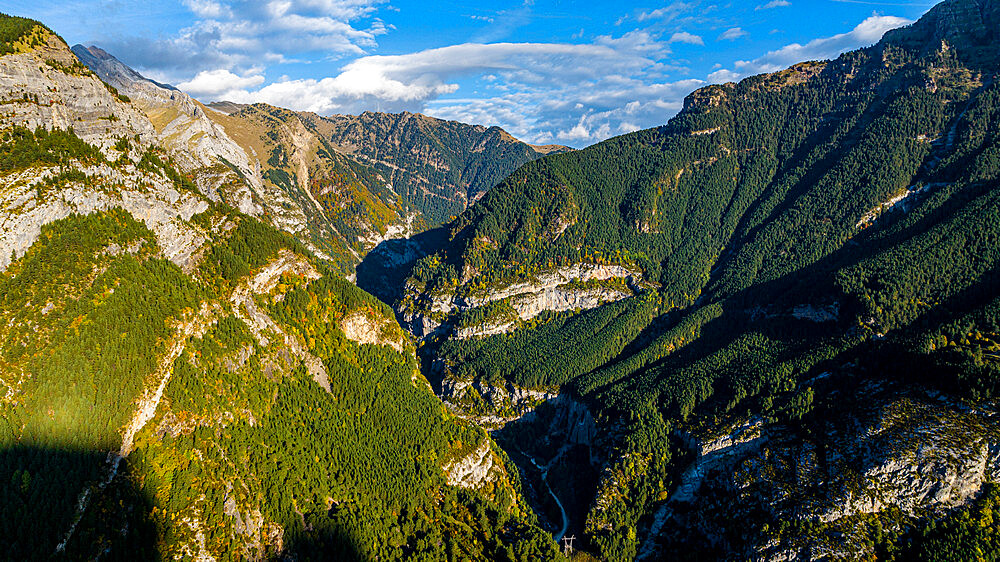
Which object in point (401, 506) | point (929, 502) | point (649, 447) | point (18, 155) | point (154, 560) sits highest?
point (18, 155)

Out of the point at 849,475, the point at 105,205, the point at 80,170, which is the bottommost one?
the point at 849,475

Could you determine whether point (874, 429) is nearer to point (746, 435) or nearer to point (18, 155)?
point (746, 435)

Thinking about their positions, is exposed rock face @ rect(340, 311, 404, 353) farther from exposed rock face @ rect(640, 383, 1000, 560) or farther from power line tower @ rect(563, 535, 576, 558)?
exposed rock face @ rect(640, 383, 1000, 560)

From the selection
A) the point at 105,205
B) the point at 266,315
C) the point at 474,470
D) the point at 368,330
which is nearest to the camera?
the point at 105,205

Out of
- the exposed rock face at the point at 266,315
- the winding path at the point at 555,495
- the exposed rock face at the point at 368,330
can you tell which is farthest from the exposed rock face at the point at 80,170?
the winding path at the point at 555,495

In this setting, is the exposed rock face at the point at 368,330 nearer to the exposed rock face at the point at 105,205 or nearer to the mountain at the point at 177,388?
the mountain at the point at 177,388

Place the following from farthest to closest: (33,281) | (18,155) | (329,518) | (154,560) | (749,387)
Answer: (749,387)
(329,518)
(18,155)
(33,281)
(154,560)

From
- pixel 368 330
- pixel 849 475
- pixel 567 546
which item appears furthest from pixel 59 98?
pixel 849 475

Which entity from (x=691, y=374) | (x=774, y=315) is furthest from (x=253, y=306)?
(x=774, y=315)

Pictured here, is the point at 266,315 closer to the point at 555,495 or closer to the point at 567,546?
the point at 567,546
